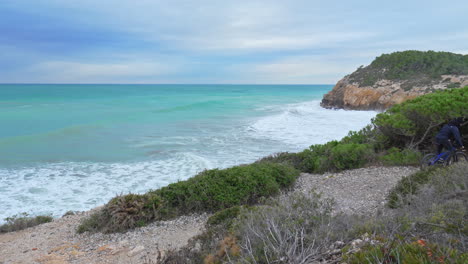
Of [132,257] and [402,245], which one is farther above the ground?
[402,245]

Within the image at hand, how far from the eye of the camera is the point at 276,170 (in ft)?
32.0

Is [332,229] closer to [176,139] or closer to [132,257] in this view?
[132,257]

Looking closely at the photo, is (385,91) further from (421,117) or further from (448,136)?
(448,136)

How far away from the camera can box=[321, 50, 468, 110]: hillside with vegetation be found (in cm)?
3397

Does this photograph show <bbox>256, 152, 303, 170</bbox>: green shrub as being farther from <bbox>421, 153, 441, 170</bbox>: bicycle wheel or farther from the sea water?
<bbox>421, 153, 441, 170</bbox>: bicycle wheel

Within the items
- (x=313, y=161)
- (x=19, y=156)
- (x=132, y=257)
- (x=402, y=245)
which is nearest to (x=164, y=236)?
(x=132, y=257)

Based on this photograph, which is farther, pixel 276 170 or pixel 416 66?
pixel 416 66

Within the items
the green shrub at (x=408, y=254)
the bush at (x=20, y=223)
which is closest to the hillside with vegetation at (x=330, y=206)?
the green shrub at (x=408, y=254)

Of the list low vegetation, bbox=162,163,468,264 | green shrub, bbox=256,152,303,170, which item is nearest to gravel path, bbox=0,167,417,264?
low vegetation, bbox=162,163,468,264

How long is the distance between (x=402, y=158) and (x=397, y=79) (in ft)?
105

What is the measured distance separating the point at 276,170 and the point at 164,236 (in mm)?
3890

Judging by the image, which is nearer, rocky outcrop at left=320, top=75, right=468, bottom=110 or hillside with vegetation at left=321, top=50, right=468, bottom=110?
rocky outcrop at left=320, top=75, right=468, bottom=110

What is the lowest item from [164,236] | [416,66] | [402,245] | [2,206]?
[2,206]

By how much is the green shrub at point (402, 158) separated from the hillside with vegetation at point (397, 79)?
23474mm
